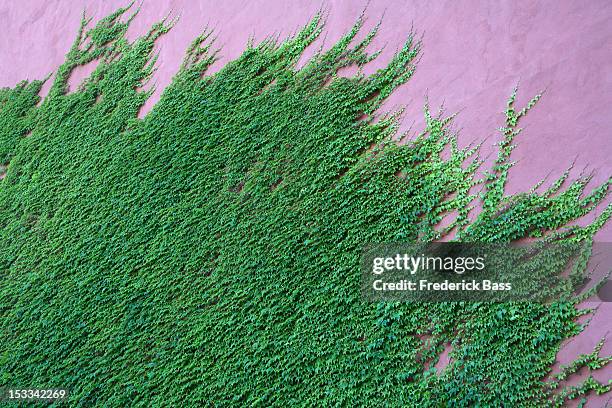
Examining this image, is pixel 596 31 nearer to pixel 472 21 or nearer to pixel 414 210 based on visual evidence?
pixel 472 21

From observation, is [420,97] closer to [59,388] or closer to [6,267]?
[59,388]

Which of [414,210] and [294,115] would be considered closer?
[414,210]

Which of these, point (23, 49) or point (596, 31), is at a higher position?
point (23, 49)

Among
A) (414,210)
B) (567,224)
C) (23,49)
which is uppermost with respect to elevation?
(23,49)

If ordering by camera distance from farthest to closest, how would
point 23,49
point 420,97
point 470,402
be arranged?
point 23,49 → point 420,97 → point 470,402

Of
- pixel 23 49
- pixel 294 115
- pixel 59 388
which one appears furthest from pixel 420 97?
pixel 23 49

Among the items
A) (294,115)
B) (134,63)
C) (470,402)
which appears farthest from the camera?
(134,63)

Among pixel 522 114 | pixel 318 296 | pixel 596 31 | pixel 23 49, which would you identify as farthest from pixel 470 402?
pixel 23 49
